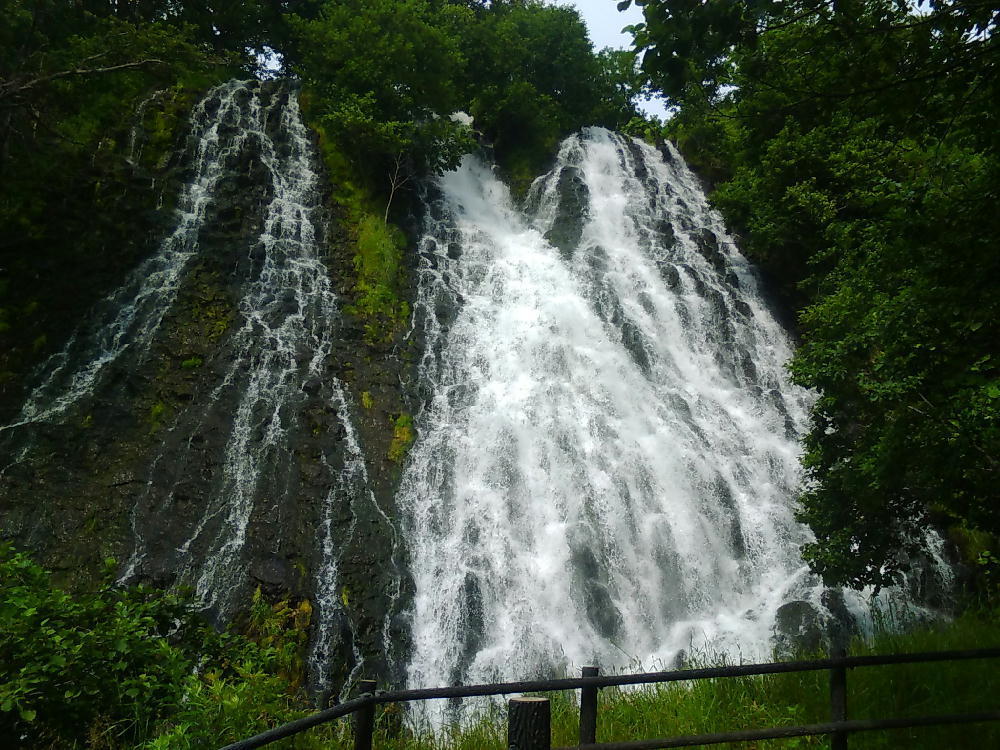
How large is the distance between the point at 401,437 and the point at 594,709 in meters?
8.04

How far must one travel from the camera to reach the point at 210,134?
14711 millimetres

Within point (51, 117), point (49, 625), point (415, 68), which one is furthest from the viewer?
point (415, 68)

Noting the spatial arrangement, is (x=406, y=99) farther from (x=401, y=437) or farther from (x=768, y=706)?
(x=768, y=706)

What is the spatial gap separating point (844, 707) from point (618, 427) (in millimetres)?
7972

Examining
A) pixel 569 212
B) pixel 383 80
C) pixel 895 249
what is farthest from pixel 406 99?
pixel 895 249

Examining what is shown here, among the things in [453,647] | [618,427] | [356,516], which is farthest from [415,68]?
[453,647]

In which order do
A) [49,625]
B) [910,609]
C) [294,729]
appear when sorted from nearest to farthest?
1. [294,729]
2. [49,625]
3. [910,609]

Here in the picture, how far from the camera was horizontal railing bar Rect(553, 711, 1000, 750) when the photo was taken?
2875 millimetres

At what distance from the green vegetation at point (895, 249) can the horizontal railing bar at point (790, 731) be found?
1.69 m

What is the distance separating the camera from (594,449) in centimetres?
1084

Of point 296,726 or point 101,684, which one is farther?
point 101,684

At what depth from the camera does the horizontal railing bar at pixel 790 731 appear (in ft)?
9.43

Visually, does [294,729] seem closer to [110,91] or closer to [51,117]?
[51,117]

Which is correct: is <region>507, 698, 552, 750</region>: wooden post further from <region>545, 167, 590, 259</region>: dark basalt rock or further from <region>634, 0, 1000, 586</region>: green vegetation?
<region>545, 167, 590, 259</region>: dark basalt rock
